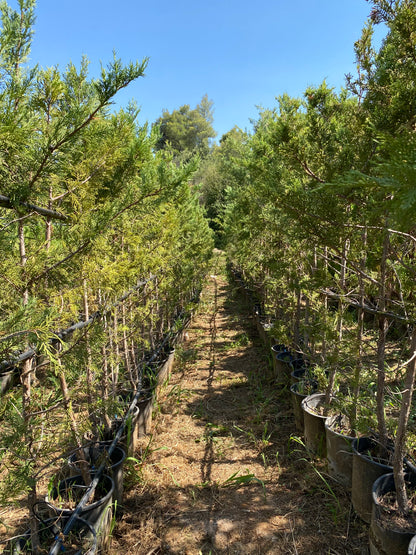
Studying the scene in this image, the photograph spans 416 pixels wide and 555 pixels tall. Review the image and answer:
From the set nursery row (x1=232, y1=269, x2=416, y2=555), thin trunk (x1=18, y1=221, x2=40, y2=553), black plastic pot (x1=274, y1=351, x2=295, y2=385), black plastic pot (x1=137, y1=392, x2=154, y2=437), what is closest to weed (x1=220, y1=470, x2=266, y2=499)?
nursery row (x1=232, y1=269, x2=416, y2=555)

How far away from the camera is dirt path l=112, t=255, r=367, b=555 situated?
2342 millimetres

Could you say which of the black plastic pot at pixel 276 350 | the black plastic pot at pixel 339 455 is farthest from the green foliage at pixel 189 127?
the black plastic pot at pixel 339 455

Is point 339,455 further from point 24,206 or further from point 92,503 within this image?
point 24,206

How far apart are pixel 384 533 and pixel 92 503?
1645mm

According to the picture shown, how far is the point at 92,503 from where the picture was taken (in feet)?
7.27

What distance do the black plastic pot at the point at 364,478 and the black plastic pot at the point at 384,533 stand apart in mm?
104

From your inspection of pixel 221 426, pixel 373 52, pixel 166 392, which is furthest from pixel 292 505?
pixel 373 52

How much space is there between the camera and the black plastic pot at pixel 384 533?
1861 mm

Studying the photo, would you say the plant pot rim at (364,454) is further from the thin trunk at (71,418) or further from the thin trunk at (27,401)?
the thin trunk at (27,401)

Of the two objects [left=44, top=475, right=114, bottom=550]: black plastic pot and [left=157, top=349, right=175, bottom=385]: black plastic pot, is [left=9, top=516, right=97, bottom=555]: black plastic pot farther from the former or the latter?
[left=157, top=349, right=175, bottom=385]: black plastic pot

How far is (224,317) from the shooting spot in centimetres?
925

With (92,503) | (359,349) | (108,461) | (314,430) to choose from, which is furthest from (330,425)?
(92,503)

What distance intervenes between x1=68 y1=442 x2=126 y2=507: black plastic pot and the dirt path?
0.17 m

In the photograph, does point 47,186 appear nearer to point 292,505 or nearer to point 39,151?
point 39,151
